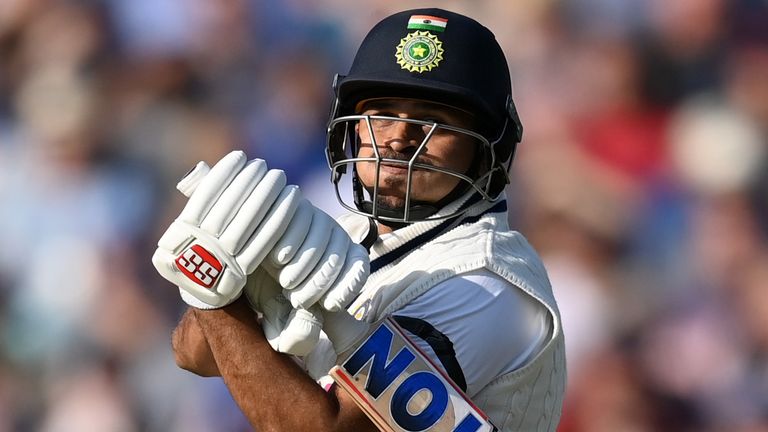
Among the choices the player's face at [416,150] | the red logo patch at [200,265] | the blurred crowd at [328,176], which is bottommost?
the blurred crowd at [328,176]

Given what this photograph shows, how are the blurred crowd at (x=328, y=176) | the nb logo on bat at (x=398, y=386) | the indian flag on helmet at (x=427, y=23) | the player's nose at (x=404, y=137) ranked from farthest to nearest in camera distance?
the blurred crowd at (x=328, y=176)
the indian flag on helmet at (x=427, y=23)
the player's nose at (x=404, y=137)
the nb logo on bat at (x=398, y=386)

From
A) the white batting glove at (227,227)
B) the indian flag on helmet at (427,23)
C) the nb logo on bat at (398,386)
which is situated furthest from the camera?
the indian flag on helmet at (427,23)

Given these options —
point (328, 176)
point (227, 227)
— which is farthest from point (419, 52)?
point (328, 176)

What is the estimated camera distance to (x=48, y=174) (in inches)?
186

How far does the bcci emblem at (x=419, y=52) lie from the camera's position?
7.97 feet

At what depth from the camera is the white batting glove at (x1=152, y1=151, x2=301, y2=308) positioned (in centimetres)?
183

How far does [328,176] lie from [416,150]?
1.88 metres

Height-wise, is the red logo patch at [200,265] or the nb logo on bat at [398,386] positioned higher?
the red logo patch at [200,265]

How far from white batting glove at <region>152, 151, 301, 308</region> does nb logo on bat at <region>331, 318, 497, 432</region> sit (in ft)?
0.82

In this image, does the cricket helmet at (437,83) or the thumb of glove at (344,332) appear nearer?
the thumb of glove at (344,332)

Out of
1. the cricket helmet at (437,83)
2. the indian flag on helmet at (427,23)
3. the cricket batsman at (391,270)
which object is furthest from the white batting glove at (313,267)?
the indian flag on helmet at (427,23)

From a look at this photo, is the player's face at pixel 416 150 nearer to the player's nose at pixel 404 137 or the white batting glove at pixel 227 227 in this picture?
the player's nose at pixel 404 137

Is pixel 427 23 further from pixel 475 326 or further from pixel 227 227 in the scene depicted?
pixel 227 227

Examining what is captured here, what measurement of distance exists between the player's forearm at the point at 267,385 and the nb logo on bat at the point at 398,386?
44 millimetres
